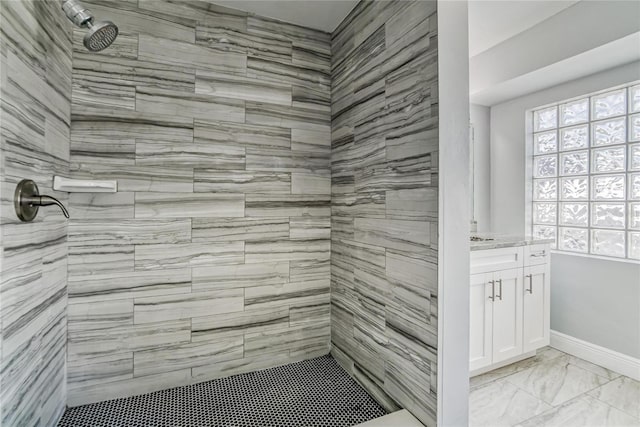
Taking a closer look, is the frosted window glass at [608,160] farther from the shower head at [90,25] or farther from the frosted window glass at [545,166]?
the shower head at [90,25]

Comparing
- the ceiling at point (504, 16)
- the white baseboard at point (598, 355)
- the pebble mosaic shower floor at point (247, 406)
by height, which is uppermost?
the ceiling at point (504, 16)

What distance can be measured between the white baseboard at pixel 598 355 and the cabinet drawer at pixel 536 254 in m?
0.75

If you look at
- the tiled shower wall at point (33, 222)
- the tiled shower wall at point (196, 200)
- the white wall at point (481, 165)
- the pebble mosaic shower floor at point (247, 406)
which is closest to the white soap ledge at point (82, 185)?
the tiled shower wall at point (33, 222)

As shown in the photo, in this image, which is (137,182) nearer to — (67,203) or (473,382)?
(67,203)

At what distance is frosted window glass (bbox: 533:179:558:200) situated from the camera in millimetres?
2920

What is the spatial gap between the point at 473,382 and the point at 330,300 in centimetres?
121

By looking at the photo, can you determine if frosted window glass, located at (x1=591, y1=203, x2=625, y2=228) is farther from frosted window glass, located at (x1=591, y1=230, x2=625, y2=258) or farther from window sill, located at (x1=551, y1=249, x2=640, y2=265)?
window sill, located at (x1=551, y1=249, x2=640, y2=265)

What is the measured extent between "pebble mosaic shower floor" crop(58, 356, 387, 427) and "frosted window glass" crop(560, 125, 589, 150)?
8.97 ft

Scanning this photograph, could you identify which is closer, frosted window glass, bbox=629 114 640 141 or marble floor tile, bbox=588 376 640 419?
marble floor tile, bbox=588 376 640 419

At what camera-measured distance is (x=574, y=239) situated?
2.76 m

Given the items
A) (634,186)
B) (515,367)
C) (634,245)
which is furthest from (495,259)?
(634,186)

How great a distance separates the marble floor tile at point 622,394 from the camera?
76.4 inches

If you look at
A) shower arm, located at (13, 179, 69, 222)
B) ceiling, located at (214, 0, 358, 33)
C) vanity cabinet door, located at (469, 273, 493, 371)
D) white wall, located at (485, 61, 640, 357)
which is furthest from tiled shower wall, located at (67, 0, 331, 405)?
white wall, located at (485, 61, 640, 357)

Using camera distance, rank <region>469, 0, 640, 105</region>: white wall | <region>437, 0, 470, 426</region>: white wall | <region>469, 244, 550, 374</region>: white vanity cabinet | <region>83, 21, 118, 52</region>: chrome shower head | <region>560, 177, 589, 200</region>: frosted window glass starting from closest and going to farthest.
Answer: <region>83, 21, 118, 52</region>: chrome shower head
<region>437, 0, 470, 426</region>: white wall
<region>469, 0, 640, 105</region>: white wall
<region>469, 244, 550, 374</region>: white vanity cabinet
<region>560, 177, 589, 200</region>: frosted window glass
